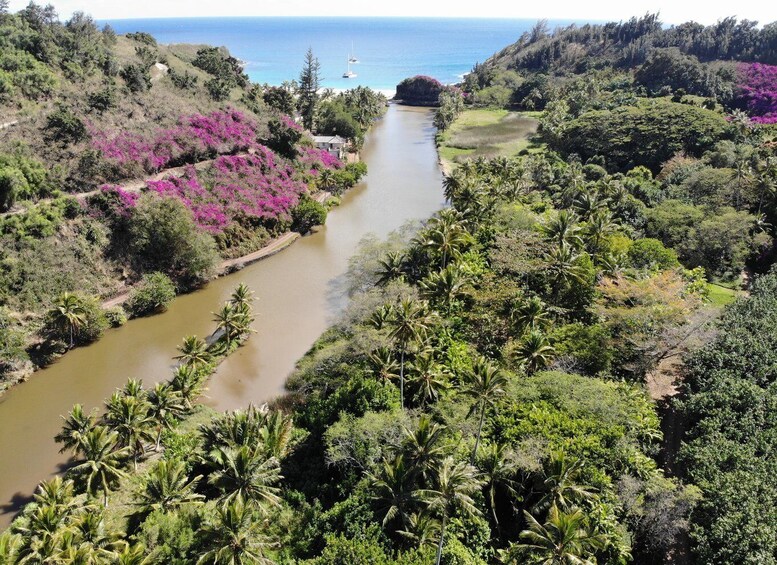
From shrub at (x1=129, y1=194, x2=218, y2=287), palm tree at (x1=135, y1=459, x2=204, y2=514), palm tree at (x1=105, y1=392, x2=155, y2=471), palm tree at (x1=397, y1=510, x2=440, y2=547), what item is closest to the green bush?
shrub at (x1=129, y1=194, x2=218, y2=287)

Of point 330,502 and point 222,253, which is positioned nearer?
point 330,502

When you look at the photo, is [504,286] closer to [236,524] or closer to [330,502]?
Result: [330,502]

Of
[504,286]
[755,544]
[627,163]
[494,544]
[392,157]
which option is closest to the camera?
[755,544]

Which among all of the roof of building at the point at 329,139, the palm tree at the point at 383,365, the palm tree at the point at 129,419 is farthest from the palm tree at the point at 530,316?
the roof of building at the point at 329,139

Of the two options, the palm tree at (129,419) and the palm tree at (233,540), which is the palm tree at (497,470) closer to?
the palm tree at (233,540)

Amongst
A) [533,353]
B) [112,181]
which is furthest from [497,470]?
[112,181]

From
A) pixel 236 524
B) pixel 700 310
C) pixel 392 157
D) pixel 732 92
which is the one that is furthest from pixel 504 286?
pixel 732 92
